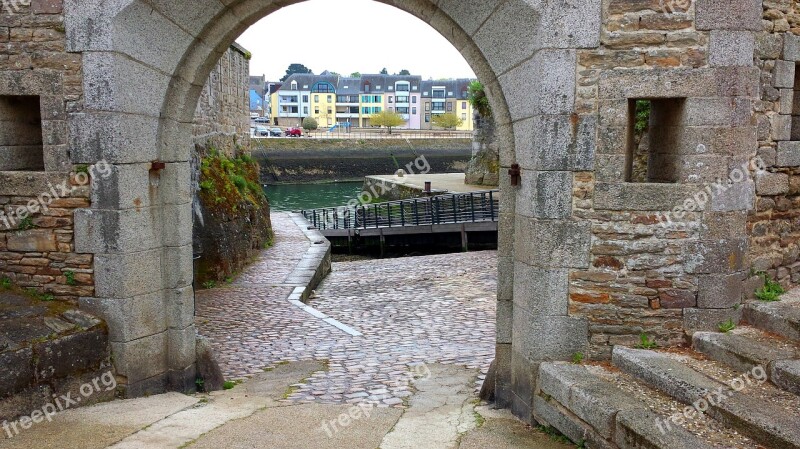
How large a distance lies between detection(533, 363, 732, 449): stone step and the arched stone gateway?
204 mm

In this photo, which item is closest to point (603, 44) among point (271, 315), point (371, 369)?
point (371, 369)

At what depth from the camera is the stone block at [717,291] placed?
14.5 ft

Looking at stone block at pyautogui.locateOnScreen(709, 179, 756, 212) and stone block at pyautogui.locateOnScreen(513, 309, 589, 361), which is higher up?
stone block at pyautogui.locateOnScreen(709, 179, 756, 212)

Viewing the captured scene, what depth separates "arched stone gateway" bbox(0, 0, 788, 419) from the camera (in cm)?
429

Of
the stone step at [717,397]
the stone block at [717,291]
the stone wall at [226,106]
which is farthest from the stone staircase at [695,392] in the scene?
the stone wall at [226,106]

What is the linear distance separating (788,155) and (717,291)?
1.16 meters

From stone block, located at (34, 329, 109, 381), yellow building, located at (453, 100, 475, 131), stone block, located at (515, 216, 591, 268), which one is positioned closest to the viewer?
stone block, located at (515, 216, 591, 268)

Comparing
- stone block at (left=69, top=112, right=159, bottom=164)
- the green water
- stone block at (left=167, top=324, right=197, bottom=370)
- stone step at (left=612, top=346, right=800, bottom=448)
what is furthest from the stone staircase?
the green water

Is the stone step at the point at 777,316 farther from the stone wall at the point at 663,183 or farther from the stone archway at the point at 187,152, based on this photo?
the stone archway at the point at 187,152

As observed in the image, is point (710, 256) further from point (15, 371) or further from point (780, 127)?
point (15, 371)

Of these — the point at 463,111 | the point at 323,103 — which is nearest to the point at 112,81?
the point at 463,111

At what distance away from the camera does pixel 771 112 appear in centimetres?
457

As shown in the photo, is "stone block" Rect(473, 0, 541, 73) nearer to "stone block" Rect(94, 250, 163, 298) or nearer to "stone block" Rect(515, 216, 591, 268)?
"stone block" Rect(515, 216, 591, 268)

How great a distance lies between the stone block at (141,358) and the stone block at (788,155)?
475 centimetres
